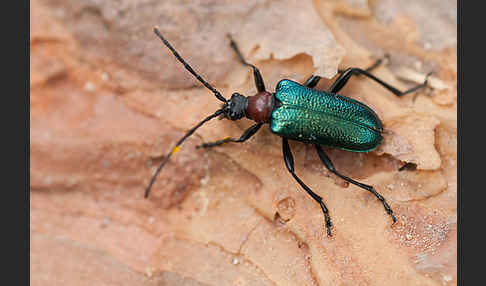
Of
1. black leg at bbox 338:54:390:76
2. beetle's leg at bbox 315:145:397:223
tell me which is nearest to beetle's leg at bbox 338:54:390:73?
black leg at bbox 338:54:390:76

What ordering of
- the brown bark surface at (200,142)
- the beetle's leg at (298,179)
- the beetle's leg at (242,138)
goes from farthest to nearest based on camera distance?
the beetle's leg at (242,138), the brown bark surface at (200,142), the beetle's leg at (298,179)

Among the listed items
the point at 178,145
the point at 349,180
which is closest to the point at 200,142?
the point at 178,145

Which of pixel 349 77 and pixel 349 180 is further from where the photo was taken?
pixel 349 77

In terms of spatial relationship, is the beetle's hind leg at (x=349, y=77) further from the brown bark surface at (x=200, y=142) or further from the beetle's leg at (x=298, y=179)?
the beetle's leg at (x=298, y=179)

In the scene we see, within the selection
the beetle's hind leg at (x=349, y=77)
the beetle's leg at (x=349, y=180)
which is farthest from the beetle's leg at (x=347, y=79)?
the beetle's leg at (x=349, y=180)

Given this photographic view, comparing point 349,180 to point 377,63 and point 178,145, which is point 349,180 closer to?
point 377,63
